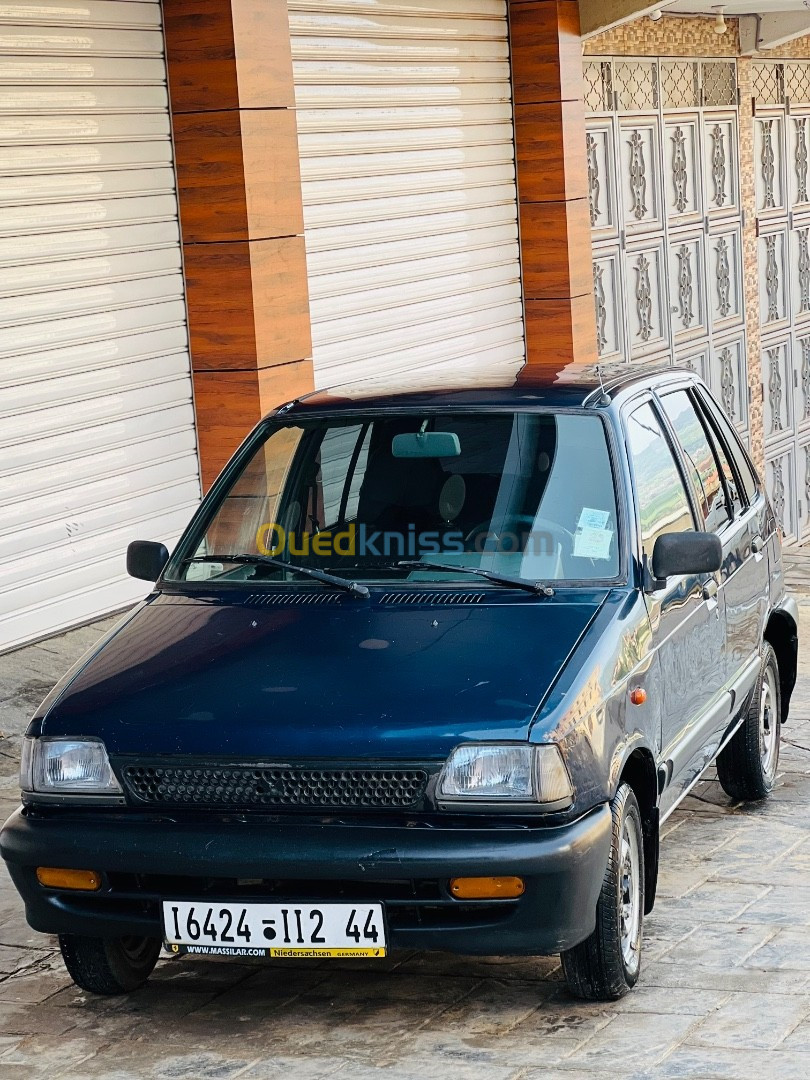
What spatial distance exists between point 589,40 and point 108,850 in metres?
11.3

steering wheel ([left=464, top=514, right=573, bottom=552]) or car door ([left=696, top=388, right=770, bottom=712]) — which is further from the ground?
steering wheel ([left=464, top=514, right=573, bottom=552])

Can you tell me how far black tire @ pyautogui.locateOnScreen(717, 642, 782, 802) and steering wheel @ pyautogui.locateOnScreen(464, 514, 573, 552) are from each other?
195cm

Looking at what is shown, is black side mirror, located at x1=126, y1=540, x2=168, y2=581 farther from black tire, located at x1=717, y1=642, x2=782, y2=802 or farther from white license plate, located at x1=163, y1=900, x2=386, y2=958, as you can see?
black tire, located at x1=717, y1=642, x2=782, y2=802

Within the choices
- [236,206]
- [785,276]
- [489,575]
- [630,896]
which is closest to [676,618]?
[489,575]

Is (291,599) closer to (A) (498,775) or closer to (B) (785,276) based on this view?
(A) (498,775)

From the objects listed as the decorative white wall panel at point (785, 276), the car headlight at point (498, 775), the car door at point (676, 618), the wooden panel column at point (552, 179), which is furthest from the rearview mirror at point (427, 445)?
the decorative white wall panel at point (785, 276)

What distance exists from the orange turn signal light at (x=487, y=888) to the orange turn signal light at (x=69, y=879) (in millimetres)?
962

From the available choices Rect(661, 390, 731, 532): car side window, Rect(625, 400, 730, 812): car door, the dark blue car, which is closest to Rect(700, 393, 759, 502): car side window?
Rect(661, 390, 731, 532): car side window

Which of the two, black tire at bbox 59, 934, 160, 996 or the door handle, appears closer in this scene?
black tire at bbox 59, 934, 160, 996

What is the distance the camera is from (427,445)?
18.1ft

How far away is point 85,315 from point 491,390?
161 inches

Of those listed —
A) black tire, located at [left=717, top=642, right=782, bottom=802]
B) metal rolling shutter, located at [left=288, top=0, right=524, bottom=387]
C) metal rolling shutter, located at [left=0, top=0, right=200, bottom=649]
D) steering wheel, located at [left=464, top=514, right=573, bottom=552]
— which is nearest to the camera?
Answer: steering wheel, located at [left=464, top=514, right=573, bottom=552]

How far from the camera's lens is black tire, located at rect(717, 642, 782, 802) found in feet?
22.4

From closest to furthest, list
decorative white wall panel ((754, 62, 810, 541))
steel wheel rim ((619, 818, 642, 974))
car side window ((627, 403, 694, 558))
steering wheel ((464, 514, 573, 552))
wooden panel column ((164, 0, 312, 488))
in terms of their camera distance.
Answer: steel wheel rim ((619, 818, 642, 974)) < steering wheel ((464, 514, 573, 552)) < car side window ((627, 403, 694, 558)) < wooden panel column ((164, 0, 312, 488)) < decorative white wall panel ((754, 62, 810, 541))
